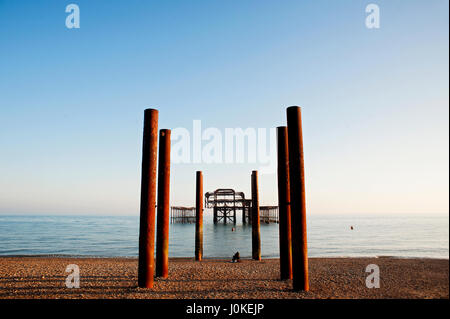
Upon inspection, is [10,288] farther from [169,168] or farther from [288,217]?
[288,217]

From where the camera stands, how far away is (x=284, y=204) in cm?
726

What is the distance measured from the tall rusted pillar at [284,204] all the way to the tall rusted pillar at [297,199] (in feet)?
3.39

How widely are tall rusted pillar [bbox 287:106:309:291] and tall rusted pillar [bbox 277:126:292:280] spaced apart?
103cm

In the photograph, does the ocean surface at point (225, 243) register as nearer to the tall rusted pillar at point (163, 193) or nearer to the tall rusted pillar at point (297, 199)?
the tall rusted pillar at point (163, 193)

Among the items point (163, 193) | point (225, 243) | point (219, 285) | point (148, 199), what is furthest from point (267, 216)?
point (148, 199)

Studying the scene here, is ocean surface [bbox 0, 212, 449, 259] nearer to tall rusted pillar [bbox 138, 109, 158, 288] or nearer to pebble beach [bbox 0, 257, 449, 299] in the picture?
pebble beach [bbox 0, 257, 449, 299]

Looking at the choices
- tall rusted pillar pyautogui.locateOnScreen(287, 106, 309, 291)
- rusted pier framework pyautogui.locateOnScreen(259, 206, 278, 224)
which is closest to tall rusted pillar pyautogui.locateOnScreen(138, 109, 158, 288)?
tall rusted pillar pyautogui.locateOnScreen(287, 106, 309, 291)

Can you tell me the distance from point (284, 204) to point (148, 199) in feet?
11.2

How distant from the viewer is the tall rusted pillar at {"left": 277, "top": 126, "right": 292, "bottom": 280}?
7273 millimetres

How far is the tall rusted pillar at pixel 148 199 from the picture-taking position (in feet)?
20.6

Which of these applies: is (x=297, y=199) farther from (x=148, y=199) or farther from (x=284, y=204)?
(x=148, y=199)

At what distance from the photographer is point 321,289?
22.6 ft
